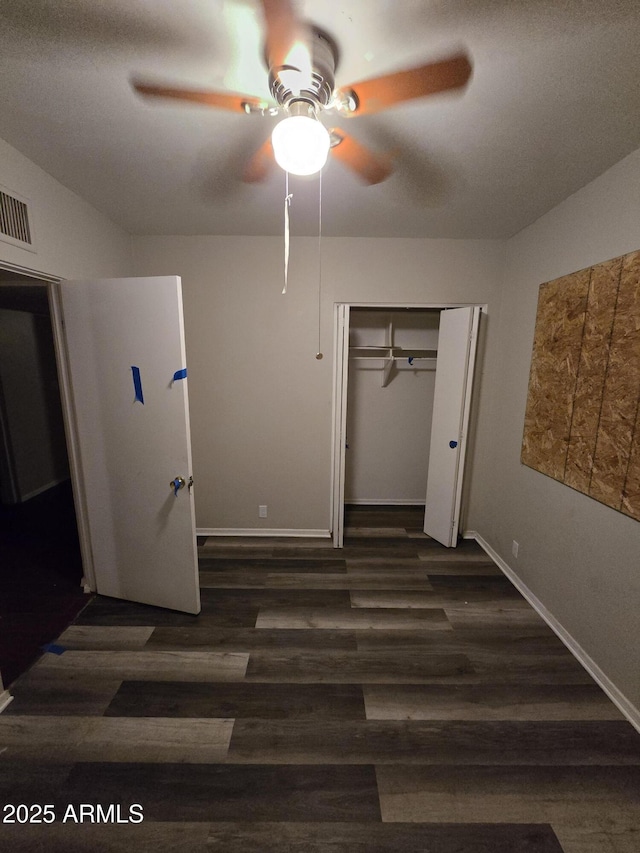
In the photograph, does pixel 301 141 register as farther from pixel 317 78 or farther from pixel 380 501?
pixel 380 501

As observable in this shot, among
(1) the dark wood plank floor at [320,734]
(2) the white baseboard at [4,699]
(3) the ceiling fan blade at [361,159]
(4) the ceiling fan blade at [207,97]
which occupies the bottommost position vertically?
(1) the dark wood plank floor at [320,734]

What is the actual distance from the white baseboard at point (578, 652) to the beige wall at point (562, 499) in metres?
0.03

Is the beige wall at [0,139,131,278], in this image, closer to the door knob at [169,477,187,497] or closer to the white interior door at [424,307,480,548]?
the door knob at [169,477,187,497]

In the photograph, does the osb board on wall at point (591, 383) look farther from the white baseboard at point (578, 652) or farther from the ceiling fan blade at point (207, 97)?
the ceiling fan blade at point (207, 97)

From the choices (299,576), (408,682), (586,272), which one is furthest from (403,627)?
(586,272)

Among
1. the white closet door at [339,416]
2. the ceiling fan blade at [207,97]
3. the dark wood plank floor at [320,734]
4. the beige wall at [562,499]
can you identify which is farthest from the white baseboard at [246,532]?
the ceiling fan blade at [207,97]

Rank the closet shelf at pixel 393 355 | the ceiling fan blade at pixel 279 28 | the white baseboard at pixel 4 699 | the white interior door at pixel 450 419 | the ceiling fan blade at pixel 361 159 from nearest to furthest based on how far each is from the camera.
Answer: the ceiling fan blade at pixel 279 28 < the ceiling fan blade at pixel 361 159 < the white baseboard at pixel 4 699 < the white interior door at pixel 450 419 < the closet shelf at pixel 393 355

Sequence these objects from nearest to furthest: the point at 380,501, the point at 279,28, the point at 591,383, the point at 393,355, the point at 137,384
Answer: the point at 279,28
the point at 591,383
the point at 137,384
the point at 393,355
the point at 380,501

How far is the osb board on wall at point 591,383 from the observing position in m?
1.57

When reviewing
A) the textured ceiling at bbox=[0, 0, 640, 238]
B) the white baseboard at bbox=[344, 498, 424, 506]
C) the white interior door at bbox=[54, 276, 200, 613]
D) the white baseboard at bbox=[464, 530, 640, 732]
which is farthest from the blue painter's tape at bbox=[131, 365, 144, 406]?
the white baseboard at bbox=[464, 530, 640, 732]

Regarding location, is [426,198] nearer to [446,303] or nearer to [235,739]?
[446,303]

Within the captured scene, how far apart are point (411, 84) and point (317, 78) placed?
0.32 meters

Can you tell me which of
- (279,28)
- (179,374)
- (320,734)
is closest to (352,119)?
(279,28)

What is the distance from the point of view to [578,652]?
1.82 meters
